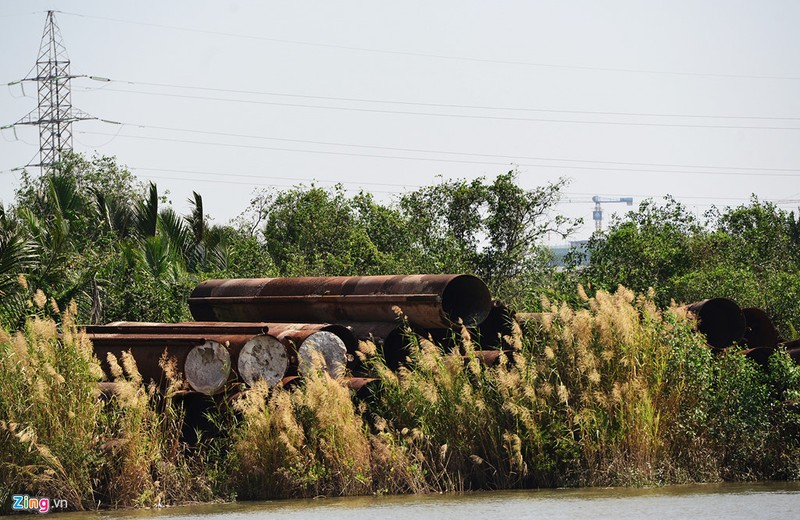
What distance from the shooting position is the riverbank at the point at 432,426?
11.2m

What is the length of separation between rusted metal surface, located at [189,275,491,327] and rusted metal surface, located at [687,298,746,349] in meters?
3.01

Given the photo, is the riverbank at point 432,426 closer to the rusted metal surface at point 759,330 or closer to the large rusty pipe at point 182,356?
the large rusty pipe at point 182,356

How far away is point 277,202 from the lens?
133ft

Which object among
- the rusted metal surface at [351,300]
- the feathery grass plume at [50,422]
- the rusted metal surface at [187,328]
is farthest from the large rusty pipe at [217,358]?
the rusted metal surface at [351,300]

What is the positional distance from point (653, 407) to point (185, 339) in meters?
5.54

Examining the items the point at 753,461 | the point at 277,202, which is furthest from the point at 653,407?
the point at 277,202

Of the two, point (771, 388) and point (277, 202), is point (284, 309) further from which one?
point (277, 202)

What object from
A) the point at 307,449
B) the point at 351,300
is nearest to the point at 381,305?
the point at 351,300

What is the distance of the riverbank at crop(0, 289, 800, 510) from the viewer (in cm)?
1117

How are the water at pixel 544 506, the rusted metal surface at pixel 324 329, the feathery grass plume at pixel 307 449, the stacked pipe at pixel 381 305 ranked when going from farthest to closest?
the stacked pipe at pixel 381 305 < the rusted metal surface at pixel 324 329 < the feathery grass plume at pixel 307 449 < the water at pixel 544 506

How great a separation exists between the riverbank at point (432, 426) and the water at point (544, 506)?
0.37 meters

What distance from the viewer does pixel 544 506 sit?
9.98 meters

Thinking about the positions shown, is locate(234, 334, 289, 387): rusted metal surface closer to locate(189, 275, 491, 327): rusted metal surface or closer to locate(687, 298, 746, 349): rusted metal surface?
locate(189, 275, 491, 327): rusted metal surface

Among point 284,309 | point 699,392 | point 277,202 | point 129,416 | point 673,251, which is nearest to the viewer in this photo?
point 129,416
